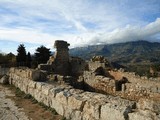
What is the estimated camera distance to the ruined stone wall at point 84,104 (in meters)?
7.17

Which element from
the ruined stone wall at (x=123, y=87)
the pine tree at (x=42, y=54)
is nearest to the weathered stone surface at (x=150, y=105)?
the ruined stone wall at (x=123, y=87)

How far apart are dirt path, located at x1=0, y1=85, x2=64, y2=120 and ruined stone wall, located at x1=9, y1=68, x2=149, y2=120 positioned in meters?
0.37

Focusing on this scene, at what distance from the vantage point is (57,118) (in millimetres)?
9484

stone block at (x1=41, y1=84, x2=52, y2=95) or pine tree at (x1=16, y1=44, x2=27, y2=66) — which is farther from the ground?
pine tree at (x1=16, y1=44, x2=27, y2=66)

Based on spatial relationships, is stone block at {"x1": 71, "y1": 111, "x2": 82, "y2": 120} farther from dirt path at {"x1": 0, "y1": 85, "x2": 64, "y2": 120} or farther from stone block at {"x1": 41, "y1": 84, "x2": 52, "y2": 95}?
stone block at {"x1": 41, "y1": 84, "x2": 52, "y2": 95}

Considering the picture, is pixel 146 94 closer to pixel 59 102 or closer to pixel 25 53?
pixel 59 102

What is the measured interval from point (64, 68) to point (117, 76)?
5.78 m

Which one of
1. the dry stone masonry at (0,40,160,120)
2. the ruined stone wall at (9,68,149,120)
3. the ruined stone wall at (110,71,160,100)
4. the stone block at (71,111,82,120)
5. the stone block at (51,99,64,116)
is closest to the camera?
the dry stone masonry at (0,40,160,120)

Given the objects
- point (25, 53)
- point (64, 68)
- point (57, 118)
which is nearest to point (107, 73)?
point (64, 68)

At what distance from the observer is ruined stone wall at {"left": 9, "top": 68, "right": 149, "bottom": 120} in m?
7.17

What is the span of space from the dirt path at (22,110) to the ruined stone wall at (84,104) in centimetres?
37

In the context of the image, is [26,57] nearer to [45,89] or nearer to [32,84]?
[32,84]

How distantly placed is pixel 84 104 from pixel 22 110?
3749mm

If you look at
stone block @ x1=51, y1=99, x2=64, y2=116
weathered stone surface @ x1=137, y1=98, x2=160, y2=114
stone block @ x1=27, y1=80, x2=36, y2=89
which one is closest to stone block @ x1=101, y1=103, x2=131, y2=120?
weathered stone surface @ x1=137, y1=98, x2=160, y2=114
